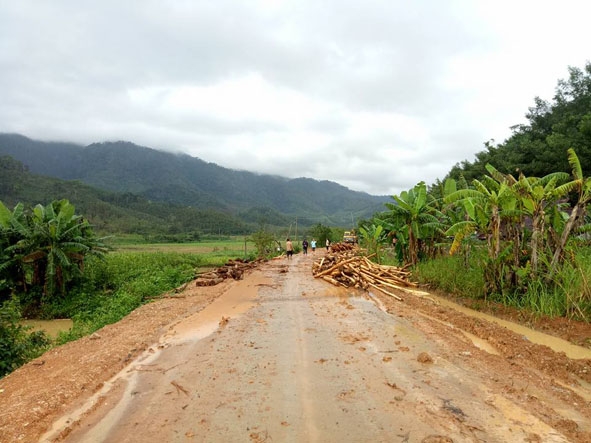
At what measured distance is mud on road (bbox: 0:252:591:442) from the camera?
3.38 metres

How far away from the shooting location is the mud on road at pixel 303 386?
338 cm

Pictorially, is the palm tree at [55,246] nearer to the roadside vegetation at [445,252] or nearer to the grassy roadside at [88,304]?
the roadside vegetation at [445,252]

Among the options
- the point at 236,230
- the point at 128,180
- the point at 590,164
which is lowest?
the point at 236,230

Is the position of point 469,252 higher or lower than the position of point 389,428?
higher

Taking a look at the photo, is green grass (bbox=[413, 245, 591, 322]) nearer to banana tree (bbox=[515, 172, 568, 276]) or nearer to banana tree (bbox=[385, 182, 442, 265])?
banana tree (bbox=[515, 172, 568, 276])

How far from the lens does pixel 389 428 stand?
133 inches

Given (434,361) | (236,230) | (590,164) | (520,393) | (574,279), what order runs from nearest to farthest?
(520,393) < (434,361) < (574,279) < (590,164) < (236,230)

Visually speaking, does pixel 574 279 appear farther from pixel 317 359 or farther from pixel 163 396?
pixel 163 396

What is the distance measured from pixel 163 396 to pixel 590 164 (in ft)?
72.5

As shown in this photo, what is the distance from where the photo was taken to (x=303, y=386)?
14.2 feet

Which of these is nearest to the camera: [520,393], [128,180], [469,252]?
[520,393]

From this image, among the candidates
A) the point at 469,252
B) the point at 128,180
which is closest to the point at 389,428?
the point at 469,252

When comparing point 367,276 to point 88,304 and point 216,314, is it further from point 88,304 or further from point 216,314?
point 88,304

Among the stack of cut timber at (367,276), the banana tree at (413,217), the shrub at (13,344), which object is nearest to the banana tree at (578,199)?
the stack of cut timber at (367,276)
